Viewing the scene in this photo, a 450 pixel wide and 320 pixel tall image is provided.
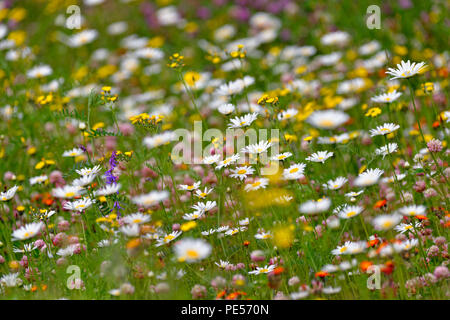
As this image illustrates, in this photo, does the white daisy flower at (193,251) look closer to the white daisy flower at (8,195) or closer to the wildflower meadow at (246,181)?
the wildflower meadow at (246,181)

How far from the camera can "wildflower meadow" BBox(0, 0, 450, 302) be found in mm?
2123

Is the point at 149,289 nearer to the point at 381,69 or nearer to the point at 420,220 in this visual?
the point at 420,220

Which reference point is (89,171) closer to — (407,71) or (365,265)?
(365,265)

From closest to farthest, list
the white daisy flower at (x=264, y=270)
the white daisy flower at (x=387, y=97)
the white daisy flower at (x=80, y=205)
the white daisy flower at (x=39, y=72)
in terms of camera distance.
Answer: the white daisy flower at (x=264, y=270) < the white daisy flower at (x=80, y=205) < the white daisy flower at (x=387, y=97) < the white daisy flower at (x=39, y=72)

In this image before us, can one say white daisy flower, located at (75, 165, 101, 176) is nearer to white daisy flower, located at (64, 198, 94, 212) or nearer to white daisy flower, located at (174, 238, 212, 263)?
white daisy flower, located at (64, 198, 94, 212)

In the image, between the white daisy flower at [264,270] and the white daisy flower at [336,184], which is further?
the white daisy flower at [336,184]

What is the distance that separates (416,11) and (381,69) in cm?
137

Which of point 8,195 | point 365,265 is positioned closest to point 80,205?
point 8,195

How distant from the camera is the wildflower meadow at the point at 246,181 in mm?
2123

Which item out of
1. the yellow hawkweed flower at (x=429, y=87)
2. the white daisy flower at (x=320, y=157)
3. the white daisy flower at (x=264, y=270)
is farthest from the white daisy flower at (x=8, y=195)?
the yellow hawkweed flower at (x=429, y=87)

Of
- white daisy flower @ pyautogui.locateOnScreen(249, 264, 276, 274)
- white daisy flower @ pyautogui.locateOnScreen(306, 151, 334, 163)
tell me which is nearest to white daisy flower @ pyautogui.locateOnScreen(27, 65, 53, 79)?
white daisy flower @ pyautogui.locateOnScreen(306, 151, 334, 163)

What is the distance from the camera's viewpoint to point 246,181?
275cm
